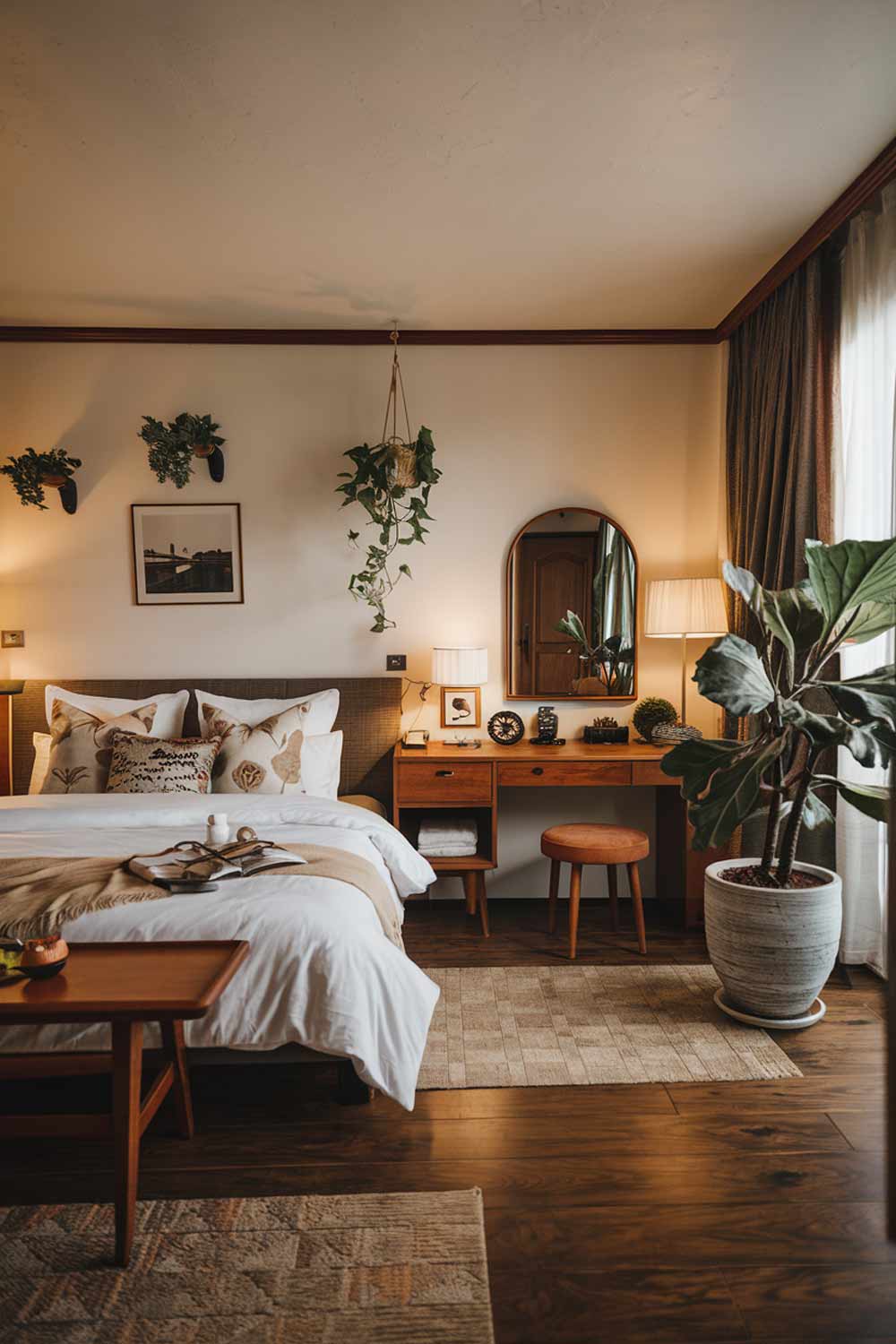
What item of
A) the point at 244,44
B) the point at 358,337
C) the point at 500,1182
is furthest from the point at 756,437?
the point at 500,1182

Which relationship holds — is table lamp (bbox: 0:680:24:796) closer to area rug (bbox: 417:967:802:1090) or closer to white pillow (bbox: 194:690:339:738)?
white pillow (bbox: 194:690:339:738)

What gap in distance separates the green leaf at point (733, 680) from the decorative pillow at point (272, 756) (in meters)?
1.72

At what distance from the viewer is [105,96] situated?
7.67 feet

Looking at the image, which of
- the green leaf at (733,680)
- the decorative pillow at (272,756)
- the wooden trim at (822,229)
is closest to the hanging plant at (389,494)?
the decorative pillow at (272,756)

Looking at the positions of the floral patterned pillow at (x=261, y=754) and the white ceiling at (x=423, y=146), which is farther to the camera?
the floral patterned pillow at (x=261, y=754)

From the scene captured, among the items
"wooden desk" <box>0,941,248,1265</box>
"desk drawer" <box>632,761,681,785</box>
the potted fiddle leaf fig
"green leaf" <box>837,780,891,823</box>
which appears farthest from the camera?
"desk drawer" <box>632,761,681,785</box>

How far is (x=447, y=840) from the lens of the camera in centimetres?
371

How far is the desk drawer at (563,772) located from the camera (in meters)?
3.66

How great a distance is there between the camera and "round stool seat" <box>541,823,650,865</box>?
3371 millimetres

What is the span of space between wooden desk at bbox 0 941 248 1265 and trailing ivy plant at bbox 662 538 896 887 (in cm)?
146

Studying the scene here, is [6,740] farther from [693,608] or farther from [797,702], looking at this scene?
[797,702]

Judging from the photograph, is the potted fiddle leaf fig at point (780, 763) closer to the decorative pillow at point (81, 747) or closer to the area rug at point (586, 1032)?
the area rug at point (586, 1032)

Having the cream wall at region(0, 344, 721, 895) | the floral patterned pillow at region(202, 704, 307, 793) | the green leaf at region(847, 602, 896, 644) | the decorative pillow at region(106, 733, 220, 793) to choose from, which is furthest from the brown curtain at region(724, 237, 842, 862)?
the decorative pillow at region(106, 733, 220, 793)

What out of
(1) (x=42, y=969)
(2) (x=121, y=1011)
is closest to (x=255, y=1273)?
(2) (x=121, y=1011)
